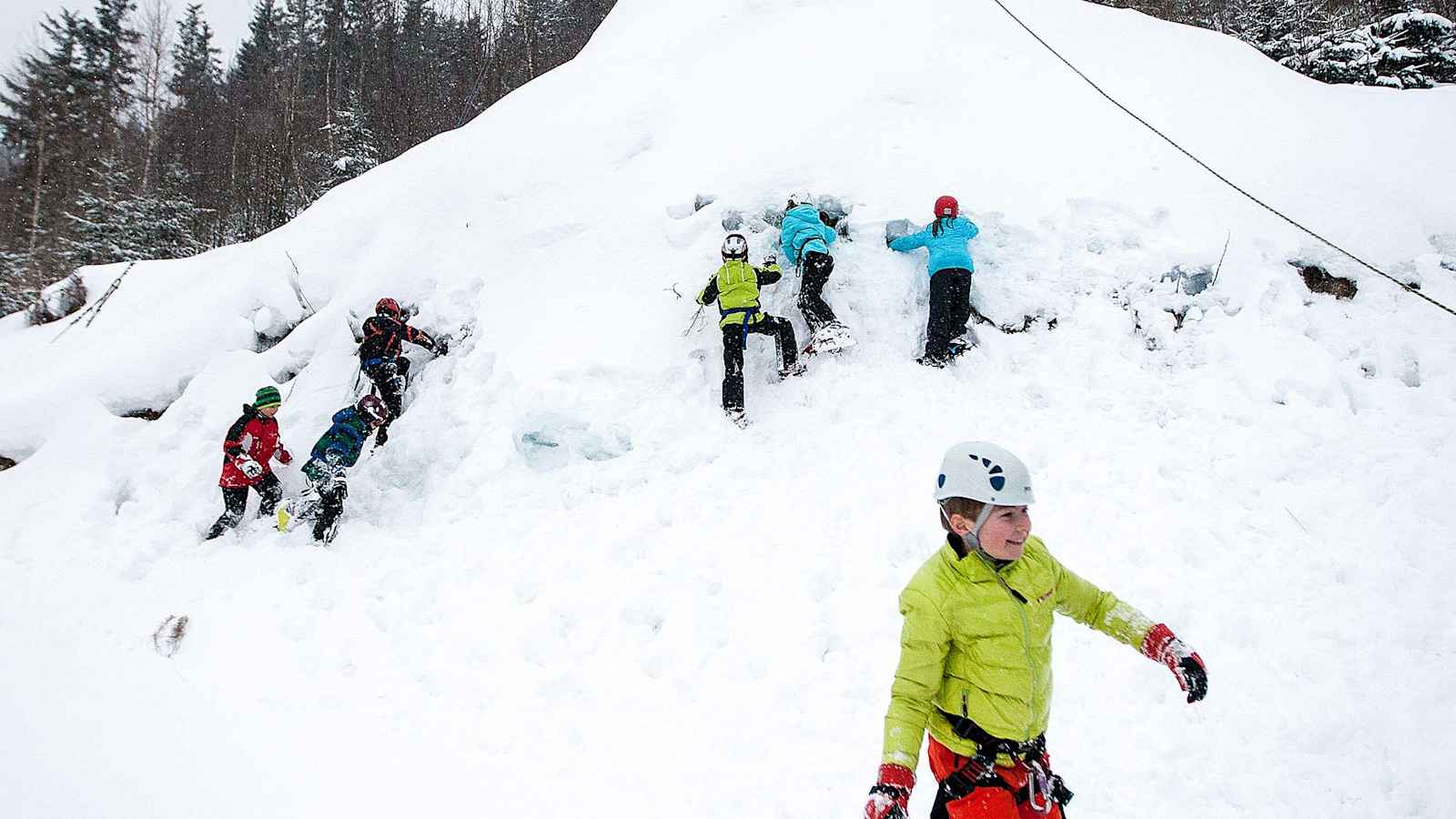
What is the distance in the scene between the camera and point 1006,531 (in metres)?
2.51

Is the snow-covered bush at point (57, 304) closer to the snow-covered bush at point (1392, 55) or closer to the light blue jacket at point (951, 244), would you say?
the light blue jacket at point (951, 244)

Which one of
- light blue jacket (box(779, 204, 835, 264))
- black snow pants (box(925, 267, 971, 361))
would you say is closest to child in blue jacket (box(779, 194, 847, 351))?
light blue jacket (box(779, 204, 835, 264))

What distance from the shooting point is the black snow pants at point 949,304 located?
7.38 m

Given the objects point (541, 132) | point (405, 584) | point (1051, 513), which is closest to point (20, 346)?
point (541, 132)

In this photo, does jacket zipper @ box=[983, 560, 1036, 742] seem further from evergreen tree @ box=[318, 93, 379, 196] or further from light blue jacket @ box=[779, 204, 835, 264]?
evergreen tree @ box=[318, 93, 379, 196]

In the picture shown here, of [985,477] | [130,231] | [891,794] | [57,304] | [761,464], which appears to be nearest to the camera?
[891,794]

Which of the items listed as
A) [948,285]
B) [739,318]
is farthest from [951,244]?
[739,318]

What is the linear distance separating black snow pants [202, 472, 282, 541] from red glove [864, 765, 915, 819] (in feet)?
25.2

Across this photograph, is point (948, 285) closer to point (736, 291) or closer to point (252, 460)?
point (736, 291)

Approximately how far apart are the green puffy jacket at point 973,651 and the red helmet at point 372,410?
7.08m

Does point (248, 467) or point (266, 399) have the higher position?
point (266, 399)

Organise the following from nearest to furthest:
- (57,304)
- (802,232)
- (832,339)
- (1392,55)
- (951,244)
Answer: (832,339) → (951,244) → (802,232) → (1392,55) → (57,304)

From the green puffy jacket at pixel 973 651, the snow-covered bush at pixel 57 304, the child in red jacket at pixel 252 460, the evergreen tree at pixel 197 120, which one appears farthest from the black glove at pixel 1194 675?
the evergreen tree at pixel 197 120

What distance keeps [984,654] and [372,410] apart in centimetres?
739
